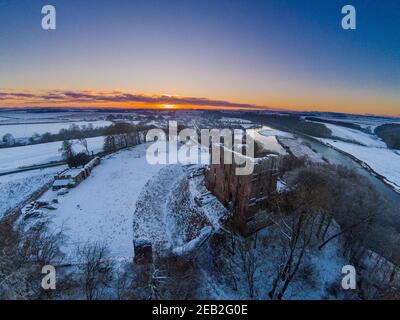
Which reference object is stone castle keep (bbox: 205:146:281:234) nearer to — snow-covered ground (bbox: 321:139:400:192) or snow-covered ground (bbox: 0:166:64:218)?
snow-covered ground (bbox: 321:139:400:192)

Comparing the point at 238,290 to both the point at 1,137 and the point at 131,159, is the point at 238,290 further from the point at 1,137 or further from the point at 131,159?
the point at 1,137

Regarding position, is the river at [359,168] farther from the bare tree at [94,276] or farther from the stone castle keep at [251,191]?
the bare tree at [94,276]

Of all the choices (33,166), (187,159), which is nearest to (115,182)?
(187,159)

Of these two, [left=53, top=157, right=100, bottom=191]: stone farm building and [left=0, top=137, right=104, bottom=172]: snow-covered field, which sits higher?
[left=0, top=137, right=104, bottom=172]: snow-covered field

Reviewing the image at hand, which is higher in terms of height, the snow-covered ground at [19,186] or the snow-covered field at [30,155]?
the snow-covered field at [30,155]

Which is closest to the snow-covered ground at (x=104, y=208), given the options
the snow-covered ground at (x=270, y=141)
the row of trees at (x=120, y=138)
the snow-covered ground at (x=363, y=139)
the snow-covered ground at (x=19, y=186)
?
the snow-covered ground at (x=19, y=186)

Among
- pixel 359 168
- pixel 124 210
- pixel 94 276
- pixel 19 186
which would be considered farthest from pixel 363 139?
pixel 19 186

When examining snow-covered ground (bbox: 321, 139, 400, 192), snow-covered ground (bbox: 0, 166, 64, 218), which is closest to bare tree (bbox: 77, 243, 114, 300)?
snow-covered ground (bbox: 0, 166, 64, 218)
